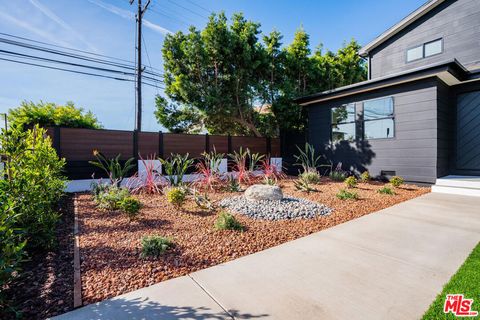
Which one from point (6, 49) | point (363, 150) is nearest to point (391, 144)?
point (363, 150)

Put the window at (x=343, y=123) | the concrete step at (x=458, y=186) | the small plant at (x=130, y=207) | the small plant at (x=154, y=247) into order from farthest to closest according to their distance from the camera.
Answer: the window at (x=343, y=123)
the concrete step at (x=458, y=186)
the small plant at (x=130, y=207)
the small plant at (x=154, y=247)

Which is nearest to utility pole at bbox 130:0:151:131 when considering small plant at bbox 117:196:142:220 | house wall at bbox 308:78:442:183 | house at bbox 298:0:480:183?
house at bbox 298:0:480:183

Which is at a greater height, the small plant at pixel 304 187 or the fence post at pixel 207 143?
the fence post at pixel 207 143

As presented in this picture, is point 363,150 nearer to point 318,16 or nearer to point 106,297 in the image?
point 318,16

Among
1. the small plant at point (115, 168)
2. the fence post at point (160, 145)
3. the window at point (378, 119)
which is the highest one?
the window at point (378, 119)

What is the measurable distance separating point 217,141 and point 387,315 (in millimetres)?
7489

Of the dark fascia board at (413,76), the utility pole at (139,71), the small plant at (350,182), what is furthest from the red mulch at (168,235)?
the utility pole at (139,71)

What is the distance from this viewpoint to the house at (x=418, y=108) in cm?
598

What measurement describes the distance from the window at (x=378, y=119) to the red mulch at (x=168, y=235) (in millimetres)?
2836

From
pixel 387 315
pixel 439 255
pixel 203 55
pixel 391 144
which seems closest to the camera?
pixel 387 315

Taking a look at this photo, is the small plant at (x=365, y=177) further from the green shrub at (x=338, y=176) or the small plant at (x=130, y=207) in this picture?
the small plant at (x=130, y=207)

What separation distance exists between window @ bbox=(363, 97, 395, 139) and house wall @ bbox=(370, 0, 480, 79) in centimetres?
287

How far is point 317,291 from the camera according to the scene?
1750 millimetres

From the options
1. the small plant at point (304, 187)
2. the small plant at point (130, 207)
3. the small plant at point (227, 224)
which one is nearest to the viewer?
the small plant at point (227, 224)
